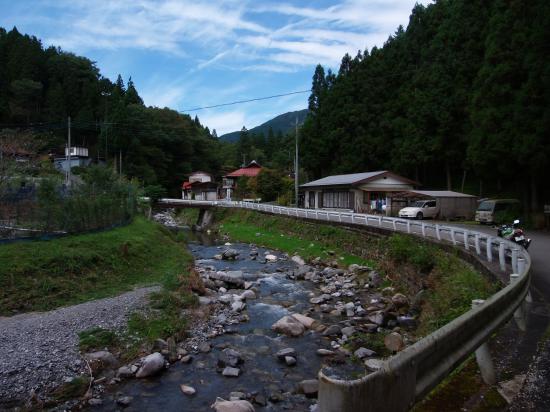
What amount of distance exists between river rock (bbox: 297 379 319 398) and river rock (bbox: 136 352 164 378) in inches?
113

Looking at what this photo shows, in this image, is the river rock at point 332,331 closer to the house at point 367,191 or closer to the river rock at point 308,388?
the river rock at point 308,388

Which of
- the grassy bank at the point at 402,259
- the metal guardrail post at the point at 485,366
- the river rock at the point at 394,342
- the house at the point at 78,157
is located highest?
the house at the point at 78,157

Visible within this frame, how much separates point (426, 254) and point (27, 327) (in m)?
11.5

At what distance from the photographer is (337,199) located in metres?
38.9

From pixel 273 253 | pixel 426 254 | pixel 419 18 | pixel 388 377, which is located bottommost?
pixel 273 253

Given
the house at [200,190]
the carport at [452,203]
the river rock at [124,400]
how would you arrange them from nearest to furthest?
the river rock at [124,400] < the carport at [452,203] < the house at [200,190]

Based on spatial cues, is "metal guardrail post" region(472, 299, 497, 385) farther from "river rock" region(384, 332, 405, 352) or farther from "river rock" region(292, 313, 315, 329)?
"river rock" region(292, 313, 315, 329)

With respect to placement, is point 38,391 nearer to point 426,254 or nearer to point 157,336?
point 157,336

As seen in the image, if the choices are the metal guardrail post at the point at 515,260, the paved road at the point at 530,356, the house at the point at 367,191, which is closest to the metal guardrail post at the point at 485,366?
the paved road at the point at 530,356

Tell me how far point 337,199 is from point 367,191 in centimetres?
356

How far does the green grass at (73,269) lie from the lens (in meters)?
11.6

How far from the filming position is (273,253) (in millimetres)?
25125

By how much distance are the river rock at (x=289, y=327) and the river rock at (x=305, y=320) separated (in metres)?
0.20

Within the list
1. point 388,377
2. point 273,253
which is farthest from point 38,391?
point 273,253
